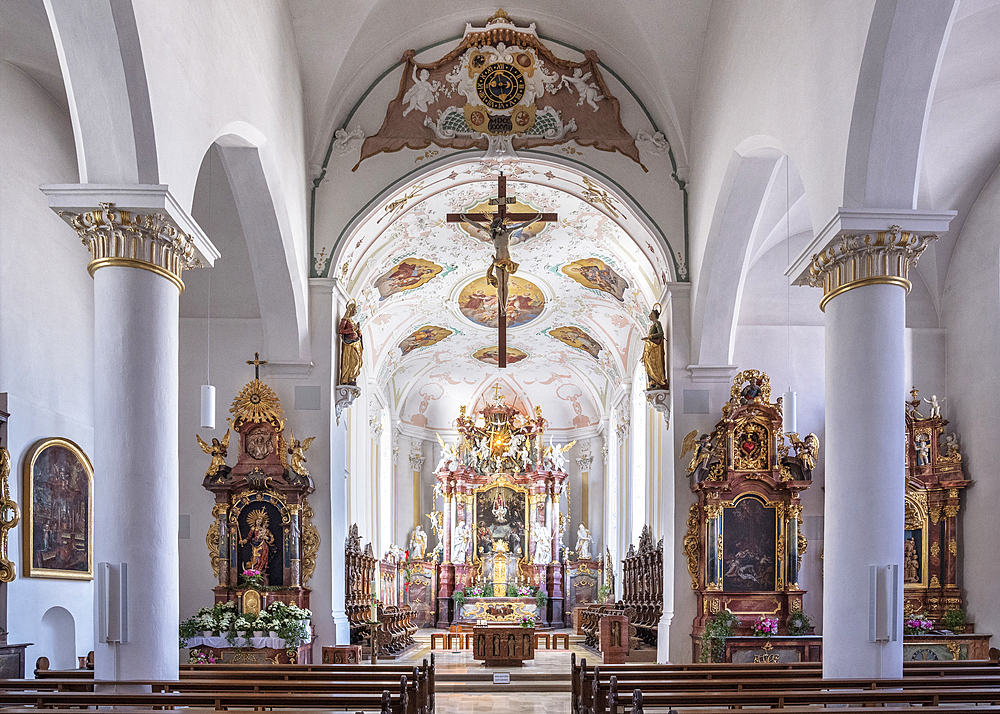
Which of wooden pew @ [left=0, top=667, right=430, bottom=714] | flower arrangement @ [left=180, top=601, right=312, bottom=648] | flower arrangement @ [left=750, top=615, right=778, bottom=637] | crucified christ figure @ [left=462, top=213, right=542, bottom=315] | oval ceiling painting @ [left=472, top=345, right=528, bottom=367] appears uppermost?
crucified christ figure @ [left=462, top=213, right=542, bottom=315]

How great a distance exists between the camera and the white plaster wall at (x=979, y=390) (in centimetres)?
1269

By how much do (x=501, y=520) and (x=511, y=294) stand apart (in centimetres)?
758

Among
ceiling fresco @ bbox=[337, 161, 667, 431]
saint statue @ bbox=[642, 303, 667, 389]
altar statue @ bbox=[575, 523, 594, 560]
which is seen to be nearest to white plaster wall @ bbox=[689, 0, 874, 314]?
saint statue @ bbox=[642, 303, 667, 389]

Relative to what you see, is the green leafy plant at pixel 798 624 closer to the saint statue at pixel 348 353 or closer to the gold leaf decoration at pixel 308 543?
the gold leaf decoration at pixel 308 543

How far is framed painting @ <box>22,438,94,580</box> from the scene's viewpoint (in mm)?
10820

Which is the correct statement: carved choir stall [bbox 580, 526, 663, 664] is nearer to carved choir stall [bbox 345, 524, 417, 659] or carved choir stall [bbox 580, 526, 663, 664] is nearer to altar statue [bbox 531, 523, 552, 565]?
carved choir stall [bbox 345, 524, 417, 659]

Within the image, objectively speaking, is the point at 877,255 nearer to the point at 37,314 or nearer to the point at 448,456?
the point at 37,314

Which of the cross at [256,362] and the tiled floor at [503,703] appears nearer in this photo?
the tiled floor at [503,703]

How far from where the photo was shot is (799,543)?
13.5 metres

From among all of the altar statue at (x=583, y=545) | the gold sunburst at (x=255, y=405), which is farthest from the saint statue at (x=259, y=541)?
the altar statue at (x=583, y=545)

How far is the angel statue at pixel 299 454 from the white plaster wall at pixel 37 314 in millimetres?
2376

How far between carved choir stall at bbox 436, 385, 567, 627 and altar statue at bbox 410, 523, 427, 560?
1.71 feet

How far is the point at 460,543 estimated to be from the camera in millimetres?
25406

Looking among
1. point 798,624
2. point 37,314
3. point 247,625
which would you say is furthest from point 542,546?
point 37,314
